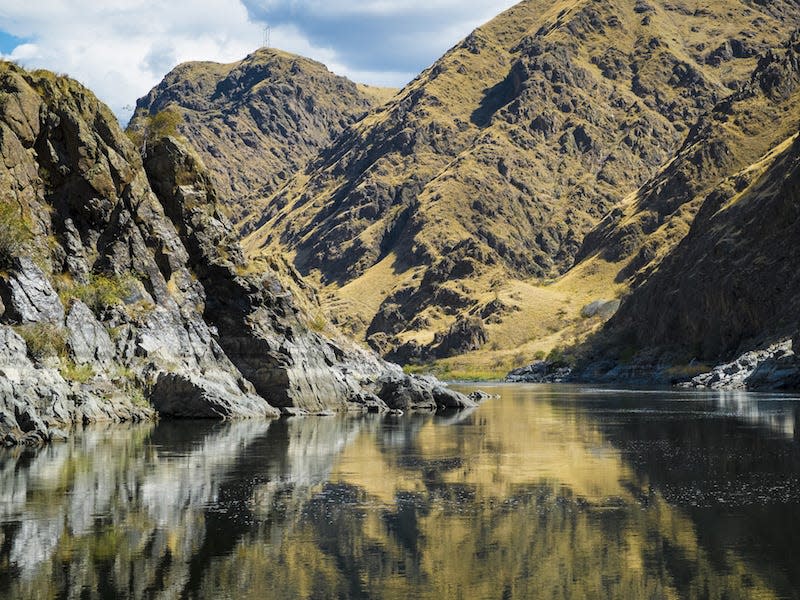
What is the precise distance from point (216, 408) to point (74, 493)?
4129cm

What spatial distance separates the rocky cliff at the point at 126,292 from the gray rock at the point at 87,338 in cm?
11

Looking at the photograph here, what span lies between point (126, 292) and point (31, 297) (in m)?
11.6

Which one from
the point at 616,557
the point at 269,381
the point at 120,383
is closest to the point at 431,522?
the point at 616,557

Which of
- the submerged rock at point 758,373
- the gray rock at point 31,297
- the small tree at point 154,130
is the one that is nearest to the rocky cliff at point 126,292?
the gray rock at point 31,297

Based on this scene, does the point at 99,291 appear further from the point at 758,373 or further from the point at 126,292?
the point at 758,373

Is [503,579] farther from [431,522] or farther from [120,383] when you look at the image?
[120,383]

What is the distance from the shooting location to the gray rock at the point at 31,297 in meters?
71.3

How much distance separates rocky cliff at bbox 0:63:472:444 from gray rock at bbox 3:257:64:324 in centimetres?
9

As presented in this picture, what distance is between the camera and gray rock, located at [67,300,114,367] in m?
74.8

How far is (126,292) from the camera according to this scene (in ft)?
276

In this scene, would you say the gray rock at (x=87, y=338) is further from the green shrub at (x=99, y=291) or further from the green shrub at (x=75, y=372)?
the green shrub at (x=99, y=291)

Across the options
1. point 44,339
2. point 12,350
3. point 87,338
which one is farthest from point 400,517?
point 87,338

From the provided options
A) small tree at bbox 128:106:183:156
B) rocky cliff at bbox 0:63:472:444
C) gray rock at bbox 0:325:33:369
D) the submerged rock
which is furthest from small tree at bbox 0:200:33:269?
the submerged rock

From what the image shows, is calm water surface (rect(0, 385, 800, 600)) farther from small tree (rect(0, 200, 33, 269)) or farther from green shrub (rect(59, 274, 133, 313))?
green shrub (rect(59, 274, 133, 313))
